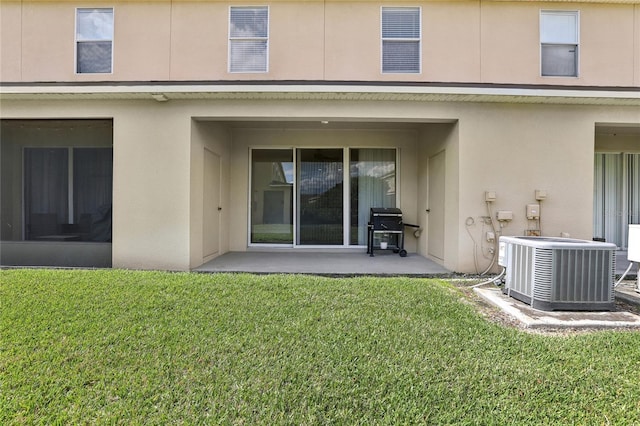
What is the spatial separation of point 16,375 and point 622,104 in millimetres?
9333

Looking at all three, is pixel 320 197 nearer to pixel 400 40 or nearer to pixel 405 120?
pixel 405 120

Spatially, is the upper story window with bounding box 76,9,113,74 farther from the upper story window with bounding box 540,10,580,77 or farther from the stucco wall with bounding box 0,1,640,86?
the upper story window with bounding box 540,10,580,77

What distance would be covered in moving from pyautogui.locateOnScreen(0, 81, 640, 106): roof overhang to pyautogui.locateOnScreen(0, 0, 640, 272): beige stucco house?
0.03m

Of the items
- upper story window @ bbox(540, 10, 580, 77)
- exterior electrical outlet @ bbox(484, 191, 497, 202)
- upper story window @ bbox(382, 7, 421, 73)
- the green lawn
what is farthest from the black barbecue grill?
upper story window @ bbox(540, 10, 580, 77)

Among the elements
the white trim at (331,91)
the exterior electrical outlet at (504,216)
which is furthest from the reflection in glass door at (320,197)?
the exterior electrical outlet at (504,216)

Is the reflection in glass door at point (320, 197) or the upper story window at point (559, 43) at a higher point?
the upper story window at point (559, 43)

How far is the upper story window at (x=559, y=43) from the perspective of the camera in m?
6.11

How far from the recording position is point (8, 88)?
5734mm

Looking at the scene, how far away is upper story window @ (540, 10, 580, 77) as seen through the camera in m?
6.11

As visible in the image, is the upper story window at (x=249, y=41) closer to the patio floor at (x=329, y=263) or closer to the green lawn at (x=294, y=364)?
the patio floor at (x=329, y=263)

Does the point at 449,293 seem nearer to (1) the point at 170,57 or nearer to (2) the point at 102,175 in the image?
(1) the point at 170,57

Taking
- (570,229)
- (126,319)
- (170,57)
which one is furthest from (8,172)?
(570,229)

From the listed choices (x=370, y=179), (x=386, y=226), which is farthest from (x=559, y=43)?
(x=386, y=226)

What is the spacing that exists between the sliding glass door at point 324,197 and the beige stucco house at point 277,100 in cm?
164
